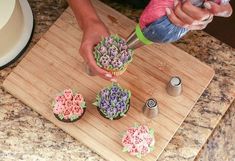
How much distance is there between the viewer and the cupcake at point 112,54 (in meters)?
0.95

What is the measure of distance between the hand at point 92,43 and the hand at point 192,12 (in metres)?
0.24

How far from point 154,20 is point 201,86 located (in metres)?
0.36

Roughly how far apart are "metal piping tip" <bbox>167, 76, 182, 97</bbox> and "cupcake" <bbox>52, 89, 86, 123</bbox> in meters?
0.20

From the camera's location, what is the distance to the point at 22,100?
3.72 feet

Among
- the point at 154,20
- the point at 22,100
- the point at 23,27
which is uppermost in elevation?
the point at 154,20

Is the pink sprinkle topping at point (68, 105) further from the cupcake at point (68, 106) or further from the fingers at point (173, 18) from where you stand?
the fingers at point (173, 18)

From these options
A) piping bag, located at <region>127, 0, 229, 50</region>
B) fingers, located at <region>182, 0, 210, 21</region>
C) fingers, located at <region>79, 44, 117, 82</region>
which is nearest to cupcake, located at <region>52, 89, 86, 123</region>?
fingers, located at <region>79, 44, 117, 82</region>

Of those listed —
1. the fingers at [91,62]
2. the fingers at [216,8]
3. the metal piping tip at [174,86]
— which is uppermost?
the fingers at [216,8]

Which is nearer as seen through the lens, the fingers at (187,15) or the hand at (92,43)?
the fingers at (187,15)

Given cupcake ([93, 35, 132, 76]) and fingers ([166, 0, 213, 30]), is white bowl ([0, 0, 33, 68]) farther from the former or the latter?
fingers ([166, 0, 213, 30])

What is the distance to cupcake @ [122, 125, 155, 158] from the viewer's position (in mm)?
1050

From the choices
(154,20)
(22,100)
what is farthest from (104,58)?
(22,100)

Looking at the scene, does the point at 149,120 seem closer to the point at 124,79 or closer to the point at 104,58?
the point at 124,79

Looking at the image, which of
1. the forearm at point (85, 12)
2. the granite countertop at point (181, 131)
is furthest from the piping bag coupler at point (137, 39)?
Answer: the granite countertop at point (181, 131)
